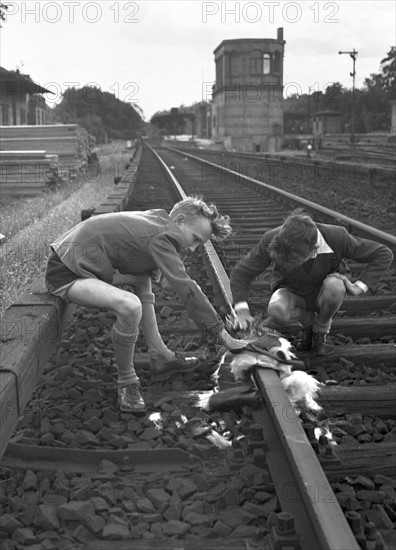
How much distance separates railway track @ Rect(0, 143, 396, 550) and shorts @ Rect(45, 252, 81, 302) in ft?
1.38

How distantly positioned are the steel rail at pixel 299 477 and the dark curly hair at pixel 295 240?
2.06 feet

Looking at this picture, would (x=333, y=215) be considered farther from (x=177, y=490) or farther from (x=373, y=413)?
(x=177, y=490)

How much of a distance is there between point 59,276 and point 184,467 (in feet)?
4.13

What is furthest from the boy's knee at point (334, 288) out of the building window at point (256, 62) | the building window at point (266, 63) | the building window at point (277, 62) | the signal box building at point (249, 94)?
the building window at point (277, 62)

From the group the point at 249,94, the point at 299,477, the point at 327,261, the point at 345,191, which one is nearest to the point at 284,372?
the point at 327,261

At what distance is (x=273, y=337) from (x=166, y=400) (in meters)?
0.89

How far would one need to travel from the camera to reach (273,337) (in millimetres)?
4012

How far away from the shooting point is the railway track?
228 centimetres

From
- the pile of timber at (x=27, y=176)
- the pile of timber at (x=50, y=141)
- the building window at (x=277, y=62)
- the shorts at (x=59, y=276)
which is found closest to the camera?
the shorts at (x=59, y=276)

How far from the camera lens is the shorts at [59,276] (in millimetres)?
3561

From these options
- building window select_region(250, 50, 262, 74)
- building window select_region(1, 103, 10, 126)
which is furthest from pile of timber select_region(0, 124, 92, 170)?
building window select_region(250, 50, 262, 74)

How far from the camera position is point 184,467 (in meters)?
2.77

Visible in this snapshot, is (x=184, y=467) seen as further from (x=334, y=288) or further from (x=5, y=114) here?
(x=5, y=114)

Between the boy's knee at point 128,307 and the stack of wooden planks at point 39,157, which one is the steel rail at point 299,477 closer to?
the boy's knee at point 128,307
